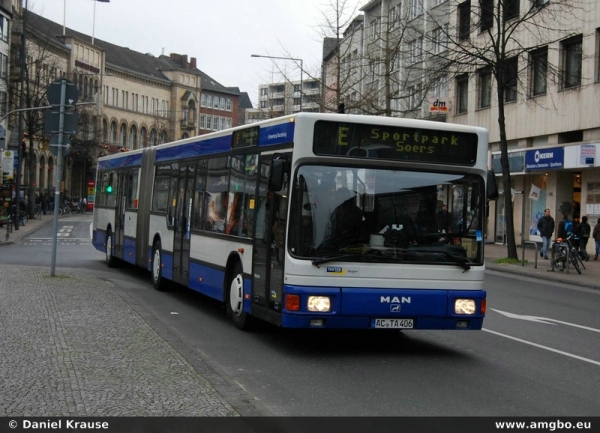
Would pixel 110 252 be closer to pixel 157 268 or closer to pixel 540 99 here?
pixel 157 268

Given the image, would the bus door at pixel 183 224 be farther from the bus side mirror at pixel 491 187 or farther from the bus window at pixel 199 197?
the bus side mirror at pixel 491 187

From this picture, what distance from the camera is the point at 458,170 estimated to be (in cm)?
1114

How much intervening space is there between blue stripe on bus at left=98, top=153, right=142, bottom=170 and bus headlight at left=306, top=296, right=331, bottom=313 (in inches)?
439

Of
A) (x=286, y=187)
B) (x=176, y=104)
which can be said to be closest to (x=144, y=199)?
(x=286, y=187)

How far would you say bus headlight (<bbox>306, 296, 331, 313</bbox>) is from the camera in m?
10.5

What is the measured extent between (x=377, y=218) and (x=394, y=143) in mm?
946

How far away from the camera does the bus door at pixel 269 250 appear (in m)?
11.0

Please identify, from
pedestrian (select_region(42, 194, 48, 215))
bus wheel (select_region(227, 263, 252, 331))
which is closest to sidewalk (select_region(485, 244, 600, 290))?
bus wheel (select_region(227, 263, 252, 331))

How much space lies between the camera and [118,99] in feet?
404

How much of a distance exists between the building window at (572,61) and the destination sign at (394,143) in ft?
91.7

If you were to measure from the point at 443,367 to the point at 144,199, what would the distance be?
1087 centimetres

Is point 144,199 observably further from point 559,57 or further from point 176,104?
point 176,104

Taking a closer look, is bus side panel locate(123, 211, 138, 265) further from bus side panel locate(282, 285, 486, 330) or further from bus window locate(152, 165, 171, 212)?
bus side panel locate(282, 285, 486, 330)
